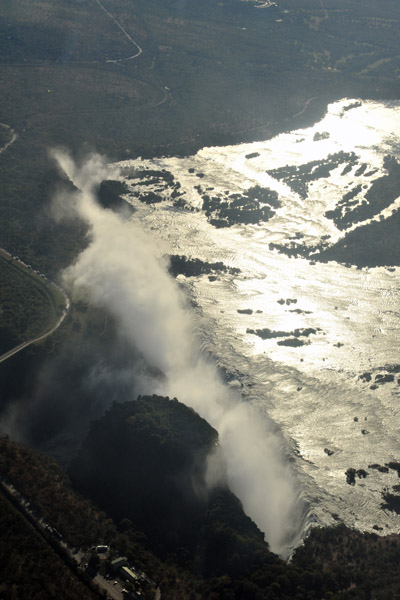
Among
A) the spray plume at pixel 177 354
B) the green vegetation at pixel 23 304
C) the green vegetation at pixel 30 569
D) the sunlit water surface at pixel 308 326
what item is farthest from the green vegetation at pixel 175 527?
the green vegetation at pixel 23 304

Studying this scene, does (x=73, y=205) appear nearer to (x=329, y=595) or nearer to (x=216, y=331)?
(x=216, y=331)

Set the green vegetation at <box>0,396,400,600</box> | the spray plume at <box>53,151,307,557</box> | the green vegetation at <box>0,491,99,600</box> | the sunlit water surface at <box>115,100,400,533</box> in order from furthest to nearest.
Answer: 1. the sunlit water surface at <box>115,100,400,533</box>
2. the spray plume at <box>53,151,307,557</box>
3. the green vegetation at <box>0,396,400,600</box>
4. the green vegetation at <box>0,491,99,600</box>

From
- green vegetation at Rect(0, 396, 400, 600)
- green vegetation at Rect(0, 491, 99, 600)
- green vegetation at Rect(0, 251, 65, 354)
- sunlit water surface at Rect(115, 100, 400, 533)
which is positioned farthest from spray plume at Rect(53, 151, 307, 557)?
green vegetation at Rect(0, 491, 99, 600)

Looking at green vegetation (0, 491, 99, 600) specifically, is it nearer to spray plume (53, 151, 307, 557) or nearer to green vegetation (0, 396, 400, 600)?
green vegetation (0, 396, 400, 600)

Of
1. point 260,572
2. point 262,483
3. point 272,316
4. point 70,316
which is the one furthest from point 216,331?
point 260,572

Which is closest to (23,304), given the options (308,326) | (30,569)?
(308,326)

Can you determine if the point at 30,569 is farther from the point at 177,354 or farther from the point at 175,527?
the point at 177,354

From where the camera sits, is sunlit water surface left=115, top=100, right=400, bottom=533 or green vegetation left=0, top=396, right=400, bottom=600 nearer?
green vegetation left=0, top=396, right=400, bottom=600
